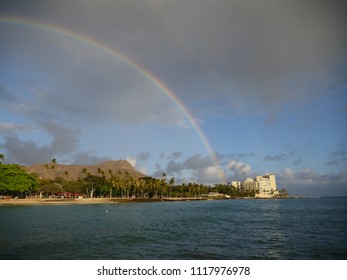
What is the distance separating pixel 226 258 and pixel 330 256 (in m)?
8.05

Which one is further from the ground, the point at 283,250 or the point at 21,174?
the point at 21,174

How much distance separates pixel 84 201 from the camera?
134750mm

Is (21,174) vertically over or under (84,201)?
over

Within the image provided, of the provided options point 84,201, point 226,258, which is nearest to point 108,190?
point 84,201

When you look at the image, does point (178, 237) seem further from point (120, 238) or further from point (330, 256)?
point (330, 256)

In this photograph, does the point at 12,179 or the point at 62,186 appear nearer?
the point at 12,179
